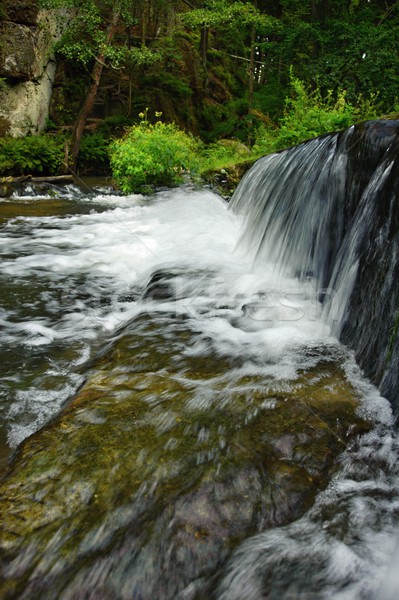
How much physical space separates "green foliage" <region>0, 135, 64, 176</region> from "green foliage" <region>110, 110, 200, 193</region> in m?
2.82

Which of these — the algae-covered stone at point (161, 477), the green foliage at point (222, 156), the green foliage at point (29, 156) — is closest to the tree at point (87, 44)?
the green foliage at point (29, 156)

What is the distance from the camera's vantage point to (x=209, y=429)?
2.21 meters

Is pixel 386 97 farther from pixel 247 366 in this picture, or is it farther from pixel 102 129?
pixel 247 366

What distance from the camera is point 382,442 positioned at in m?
2.16

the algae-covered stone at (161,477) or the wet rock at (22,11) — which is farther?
the wet rock at (22,11)

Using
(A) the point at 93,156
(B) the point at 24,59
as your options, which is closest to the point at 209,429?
(A) the point at 93,156

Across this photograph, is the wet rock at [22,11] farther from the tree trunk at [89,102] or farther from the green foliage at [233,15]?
the green foliage at [233,15]

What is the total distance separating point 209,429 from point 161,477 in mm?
398

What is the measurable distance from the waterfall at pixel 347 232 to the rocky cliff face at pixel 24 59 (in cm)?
1149

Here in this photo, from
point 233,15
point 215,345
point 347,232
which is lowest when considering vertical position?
point 215,345

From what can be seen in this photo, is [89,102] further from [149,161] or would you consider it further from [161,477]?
[161,477]

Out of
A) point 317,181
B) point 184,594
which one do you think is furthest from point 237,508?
point 317,181

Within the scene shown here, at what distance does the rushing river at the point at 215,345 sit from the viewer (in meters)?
1.56

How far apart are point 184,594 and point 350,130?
158 inches
